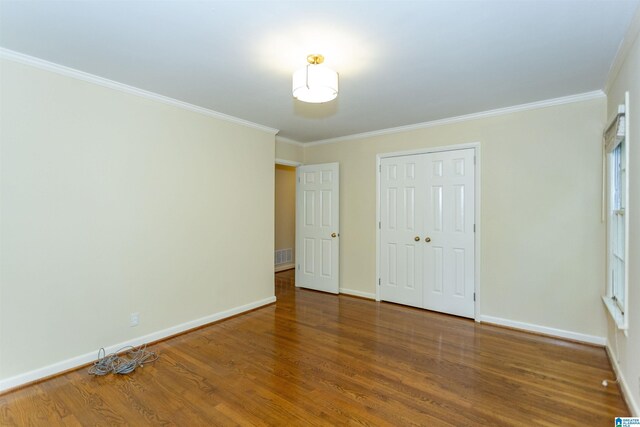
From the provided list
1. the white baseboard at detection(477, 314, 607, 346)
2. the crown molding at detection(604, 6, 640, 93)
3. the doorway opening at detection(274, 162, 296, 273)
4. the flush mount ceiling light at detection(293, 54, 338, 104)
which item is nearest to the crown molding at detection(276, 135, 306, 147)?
the doorway opening at detection(274, 162, 296, 273)

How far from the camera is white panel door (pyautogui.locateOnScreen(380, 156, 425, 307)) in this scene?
167 inches

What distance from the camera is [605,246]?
120 inches

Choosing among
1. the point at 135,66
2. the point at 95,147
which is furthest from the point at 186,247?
the point at 135,66

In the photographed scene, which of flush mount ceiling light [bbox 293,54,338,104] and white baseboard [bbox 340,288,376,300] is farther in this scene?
white baseboard [bbox 340,288,376,300]

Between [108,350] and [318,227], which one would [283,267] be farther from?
[108,350]

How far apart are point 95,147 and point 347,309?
3283mm

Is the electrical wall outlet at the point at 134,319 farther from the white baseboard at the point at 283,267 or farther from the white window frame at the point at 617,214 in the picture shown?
the white window frame at the point at 617,214

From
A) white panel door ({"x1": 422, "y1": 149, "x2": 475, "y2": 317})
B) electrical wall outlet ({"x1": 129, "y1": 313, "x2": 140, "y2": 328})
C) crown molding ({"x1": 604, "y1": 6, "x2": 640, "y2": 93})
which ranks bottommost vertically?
electrical wall outlet ({"x1": 129, "y1": 313, "x2": 140, "y2": 328})

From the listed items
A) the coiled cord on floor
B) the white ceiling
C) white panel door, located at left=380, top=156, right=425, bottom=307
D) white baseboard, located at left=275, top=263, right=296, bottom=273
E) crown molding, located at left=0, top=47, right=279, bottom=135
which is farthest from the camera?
white baseboard, located at left=275, top=263, right=296, bottom=273

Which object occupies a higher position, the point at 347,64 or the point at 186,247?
the point at 347,64

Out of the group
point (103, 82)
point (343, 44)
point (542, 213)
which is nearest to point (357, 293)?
point (542, 213)

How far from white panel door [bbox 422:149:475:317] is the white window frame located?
1.21 m

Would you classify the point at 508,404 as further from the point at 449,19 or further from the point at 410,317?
the point at 449,19

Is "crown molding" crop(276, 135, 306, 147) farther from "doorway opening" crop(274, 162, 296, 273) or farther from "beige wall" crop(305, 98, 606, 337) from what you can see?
"beige wall" crop(305, 98, 606, 337)
